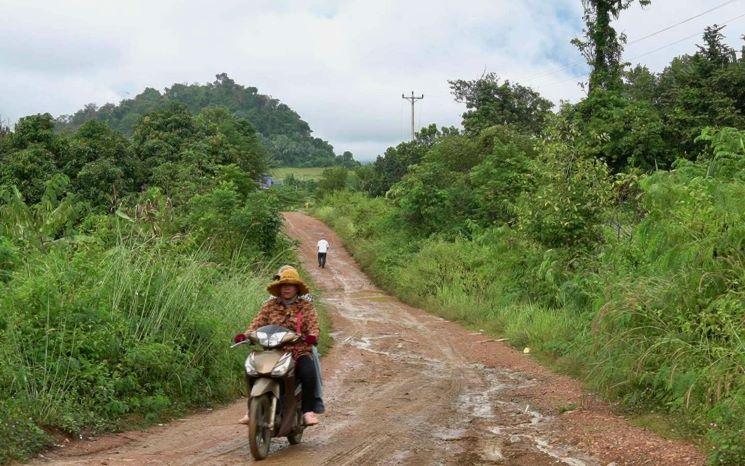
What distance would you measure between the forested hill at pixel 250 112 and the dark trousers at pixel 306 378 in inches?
3286

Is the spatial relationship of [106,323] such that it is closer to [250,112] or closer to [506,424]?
[506,424]

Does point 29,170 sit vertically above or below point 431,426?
above

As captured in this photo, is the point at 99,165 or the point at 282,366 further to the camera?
the point at 99,165

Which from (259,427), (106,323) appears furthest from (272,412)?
(106,323)

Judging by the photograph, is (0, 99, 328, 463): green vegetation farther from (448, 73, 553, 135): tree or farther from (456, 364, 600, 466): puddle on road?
(448, 73, 553, 135): tree

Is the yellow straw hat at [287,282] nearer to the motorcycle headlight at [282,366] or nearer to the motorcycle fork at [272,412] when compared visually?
the motorcycle headlight at [282,366]

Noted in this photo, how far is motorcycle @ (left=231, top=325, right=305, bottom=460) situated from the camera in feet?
22.3

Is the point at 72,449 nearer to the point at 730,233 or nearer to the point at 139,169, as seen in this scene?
→ the point at 730,233

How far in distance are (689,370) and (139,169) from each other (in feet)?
78.5

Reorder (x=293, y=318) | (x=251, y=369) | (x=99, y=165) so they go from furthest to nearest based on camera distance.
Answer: (x=99, y=165), (x=293, y=318), (x=251, y=369)

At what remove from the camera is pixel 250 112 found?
103312 millimetres

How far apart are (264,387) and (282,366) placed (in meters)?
0.27

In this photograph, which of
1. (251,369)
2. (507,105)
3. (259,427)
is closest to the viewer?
(259,427)

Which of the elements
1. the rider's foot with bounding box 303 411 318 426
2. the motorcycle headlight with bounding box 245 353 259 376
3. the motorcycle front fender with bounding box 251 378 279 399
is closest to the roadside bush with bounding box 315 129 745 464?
the rider's foot with bounding box 303 411 318 426
